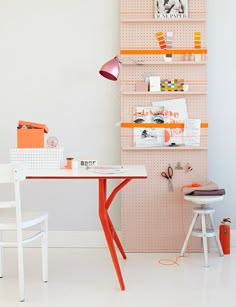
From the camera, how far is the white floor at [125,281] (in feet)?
9.47

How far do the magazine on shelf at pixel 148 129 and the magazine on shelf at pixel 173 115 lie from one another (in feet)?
0.11

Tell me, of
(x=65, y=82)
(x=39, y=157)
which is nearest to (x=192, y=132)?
(x=65, y=82)

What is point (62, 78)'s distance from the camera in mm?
4184

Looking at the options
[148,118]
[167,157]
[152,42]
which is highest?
[152,42]

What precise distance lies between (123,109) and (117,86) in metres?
0.26

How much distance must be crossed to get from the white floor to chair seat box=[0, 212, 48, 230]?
1.39 feet

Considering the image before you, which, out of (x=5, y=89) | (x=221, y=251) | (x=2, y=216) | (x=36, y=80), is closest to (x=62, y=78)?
(x=36, y=80)

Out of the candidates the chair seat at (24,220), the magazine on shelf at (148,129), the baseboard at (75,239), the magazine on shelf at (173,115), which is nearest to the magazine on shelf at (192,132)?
the magazine on shelf at (173,115)

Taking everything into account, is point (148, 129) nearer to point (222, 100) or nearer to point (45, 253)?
point (222, 100)

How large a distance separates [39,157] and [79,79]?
981 millimetres

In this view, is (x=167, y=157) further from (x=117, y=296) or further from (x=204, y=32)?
(x=117, y=296)

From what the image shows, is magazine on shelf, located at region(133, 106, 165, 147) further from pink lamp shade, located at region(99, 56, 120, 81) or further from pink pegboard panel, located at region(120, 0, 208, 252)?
pink lamp shade, located at region(99, 56, 120, 81)

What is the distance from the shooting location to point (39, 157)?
11.5 ft

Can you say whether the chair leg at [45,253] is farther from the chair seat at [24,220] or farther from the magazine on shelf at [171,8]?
the magazine on shelf at [171,8]
